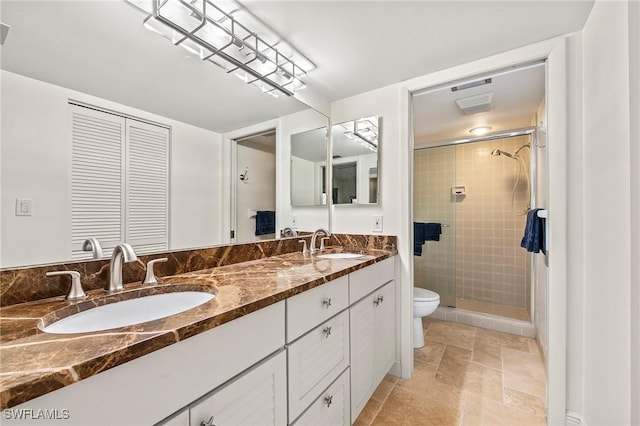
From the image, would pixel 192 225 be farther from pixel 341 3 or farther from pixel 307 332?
pixel 341 3

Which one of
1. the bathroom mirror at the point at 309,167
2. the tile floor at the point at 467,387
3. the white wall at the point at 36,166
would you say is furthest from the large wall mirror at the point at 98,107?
the tile floor at the point at 467,387

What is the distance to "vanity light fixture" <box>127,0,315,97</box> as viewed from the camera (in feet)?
3.86

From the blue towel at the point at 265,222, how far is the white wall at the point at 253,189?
0.08 feet

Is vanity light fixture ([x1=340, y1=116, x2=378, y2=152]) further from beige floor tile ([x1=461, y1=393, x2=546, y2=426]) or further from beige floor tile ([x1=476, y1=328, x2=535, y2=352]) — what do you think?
beige floor tile ([x1=476, y1=328, x2=535, y2=352])

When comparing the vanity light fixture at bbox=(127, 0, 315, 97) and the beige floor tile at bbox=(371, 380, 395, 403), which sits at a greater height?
the vanity light fixture at bbox=(127, 0, 315, 97)

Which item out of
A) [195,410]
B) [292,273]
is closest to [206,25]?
[292,273]

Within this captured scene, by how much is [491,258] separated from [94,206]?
3550mm

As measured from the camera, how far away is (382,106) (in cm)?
201

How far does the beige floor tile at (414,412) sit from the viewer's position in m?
1.46

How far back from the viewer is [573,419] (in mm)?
1392

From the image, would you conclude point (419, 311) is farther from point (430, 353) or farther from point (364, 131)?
point (364, 131)

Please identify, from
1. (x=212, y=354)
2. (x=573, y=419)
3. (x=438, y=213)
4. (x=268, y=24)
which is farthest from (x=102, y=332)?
(x=438, y=213)

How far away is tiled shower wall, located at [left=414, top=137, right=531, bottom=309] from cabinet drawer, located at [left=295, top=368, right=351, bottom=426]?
2066mm

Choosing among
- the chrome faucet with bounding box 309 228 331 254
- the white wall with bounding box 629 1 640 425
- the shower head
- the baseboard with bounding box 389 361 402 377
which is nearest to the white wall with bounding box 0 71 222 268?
the chrome faucet with bounding box 309 228 331 254
